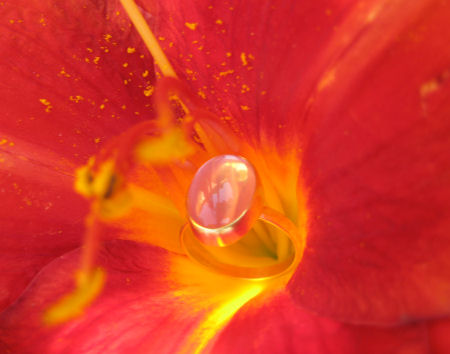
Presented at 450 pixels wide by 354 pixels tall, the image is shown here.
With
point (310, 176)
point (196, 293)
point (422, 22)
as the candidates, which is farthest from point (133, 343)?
point (422, 22)

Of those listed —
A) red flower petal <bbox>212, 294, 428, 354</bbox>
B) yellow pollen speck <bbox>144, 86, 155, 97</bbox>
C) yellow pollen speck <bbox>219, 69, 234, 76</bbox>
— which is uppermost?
yellow pollen speck <bbox>144, 86, 155, 97</bbox>

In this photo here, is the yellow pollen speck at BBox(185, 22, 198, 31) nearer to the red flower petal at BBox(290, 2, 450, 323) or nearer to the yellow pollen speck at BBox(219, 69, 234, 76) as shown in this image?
the yellow pollen speck at BBox(219, 69, 234, 76)

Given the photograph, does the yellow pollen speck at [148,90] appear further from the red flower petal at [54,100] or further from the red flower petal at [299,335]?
the red flower petal at [299,335]

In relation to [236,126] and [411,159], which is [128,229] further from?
[411,159]

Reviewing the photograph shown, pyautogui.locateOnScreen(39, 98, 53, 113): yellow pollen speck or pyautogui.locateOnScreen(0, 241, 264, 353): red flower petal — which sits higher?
pyautogui.locateOnScreen(39, 98, 53, 113): yellow pollen speck

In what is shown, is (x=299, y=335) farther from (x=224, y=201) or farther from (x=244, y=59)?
(x=244, y=59)

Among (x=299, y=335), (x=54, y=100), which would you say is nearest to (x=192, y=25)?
(x=54, y=100)

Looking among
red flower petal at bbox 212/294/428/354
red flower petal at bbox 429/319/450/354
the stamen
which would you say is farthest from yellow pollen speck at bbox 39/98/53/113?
red flower petal at bbox 429/319/450/354

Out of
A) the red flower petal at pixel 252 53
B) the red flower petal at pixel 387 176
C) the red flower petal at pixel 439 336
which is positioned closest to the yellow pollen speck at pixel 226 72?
the red flower petal at pixel 252 53
